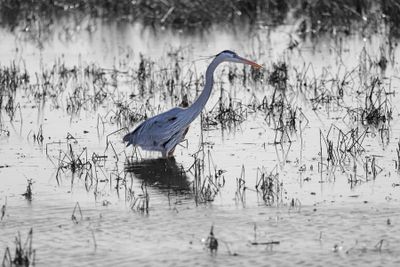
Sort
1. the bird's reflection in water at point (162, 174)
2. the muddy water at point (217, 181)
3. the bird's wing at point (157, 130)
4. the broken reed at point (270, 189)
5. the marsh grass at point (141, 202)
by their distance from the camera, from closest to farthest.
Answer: the muddy water at point (217, 181) → the marsh grass at point (141, 202) → the broken reed at point (270, 189) → the bird's reflection in water at point (162, 174) → the bird's wing at point (157, 130)

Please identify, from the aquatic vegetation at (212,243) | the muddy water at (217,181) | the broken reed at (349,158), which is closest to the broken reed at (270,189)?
the muddy water at (217,181)

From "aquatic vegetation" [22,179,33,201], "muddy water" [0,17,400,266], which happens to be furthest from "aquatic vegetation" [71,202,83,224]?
"aquatic vegetation" [22,179,33,201]

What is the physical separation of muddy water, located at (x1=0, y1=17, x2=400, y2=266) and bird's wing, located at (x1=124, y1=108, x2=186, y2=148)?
0.17 metres

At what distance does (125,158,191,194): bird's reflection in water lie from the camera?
25.8 ft

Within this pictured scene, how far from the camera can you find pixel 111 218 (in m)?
6.84

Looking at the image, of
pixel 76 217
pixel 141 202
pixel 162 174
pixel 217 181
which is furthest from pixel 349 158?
pixel 76 217

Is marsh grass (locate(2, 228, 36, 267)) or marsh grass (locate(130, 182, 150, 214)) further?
marsh grass (locate(130, 182, 150, 214))

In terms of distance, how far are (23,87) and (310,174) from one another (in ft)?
16.2

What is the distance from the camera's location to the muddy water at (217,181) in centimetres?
612

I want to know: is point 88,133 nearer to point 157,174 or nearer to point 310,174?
point 157,174

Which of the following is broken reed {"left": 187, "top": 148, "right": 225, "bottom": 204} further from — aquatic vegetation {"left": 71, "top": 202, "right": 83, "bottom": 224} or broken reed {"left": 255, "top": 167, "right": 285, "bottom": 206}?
aquatic vegetation {"left": 71, "top": 202, "right": 83, "bottom": 224}

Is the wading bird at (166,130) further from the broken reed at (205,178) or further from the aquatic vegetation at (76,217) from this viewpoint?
the aquatic vegetation at (76,217)

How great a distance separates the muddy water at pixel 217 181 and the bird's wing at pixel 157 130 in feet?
0.57

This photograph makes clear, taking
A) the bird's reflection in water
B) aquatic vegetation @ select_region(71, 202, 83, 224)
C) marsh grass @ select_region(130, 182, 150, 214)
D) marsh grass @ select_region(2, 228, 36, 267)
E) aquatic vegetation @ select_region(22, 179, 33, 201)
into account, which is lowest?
marsh grass @ select_region(2, 228, 36, 267)
